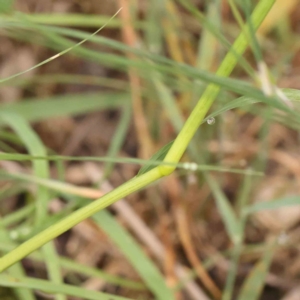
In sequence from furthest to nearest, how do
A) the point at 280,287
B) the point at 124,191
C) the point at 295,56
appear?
the point at 295,56 < the point at 280,287 < the point at 124,191

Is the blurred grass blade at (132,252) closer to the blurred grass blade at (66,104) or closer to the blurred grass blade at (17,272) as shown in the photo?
the blurred grass blade at (17,272)

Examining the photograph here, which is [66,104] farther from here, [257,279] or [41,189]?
[257,279]

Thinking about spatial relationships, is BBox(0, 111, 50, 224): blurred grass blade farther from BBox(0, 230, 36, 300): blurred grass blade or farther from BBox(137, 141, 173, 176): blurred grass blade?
BBox(137, 141, 173, 176): blurred grass blade

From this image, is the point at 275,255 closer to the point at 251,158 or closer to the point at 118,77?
the point at 251,158

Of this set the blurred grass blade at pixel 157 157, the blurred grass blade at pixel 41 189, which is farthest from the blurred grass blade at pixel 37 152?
the blurred grass blade at pixel 157 157

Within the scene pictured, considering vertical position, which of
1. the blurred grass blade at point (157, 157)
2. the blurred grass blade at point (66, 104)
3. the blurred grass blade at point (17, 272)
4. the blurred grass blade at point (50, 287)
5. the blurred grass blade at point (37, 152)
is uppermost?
the blurred grass blade at point (66, 104)

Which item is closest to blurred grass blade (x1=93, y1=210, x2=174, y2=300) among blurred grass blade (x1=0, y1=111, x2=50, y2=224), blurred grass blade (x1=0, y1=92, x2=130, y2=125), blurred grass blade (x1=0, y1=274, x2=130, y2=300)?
blurred grass blade (x1=0, y1=111, x2=50, y2=224)

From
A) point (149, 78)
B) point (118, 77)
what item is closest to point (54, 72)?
point (118, 77)

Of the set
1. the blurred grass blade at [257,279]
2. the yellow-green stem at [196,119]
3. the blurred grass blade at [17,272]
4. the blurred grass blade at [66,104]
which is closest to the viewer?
the yellow-green stem at [196,119]
